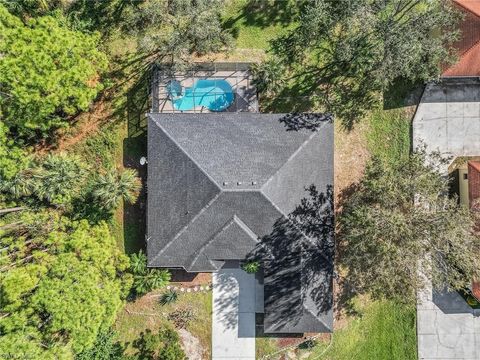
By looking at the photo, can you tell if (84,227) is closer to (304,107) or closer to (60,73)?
(60,73)

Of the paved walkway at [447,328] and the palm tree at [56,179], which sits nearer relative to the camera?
the palm tree at [56,179]

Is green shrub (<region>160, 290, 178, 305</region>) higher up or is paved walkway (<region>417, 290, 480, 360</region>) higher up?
green shrub (<region>160, 290, 178, 305</region>)

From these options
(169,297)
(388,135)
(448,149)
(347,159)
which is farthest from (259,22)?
(169,297)

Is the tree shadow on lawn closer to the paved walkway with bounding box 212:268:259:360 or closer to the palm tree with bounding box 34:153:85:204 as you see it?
the palm tree with bounding box 34:153:85:204

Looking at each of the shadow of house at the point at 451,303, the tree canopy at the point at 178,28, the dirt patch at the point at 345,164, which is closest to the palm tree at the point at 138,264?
the tree canopy at the point at 178,28

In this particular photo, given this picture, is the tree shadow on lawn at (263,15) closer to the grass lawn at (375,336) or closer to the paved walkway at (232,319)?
the paved walkway at (232,319)

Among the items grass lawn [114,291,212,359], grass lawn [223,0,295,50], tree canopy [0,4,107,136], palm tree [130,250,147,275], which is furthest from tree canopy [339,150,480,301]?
tree canopy [0,4,107,136]
